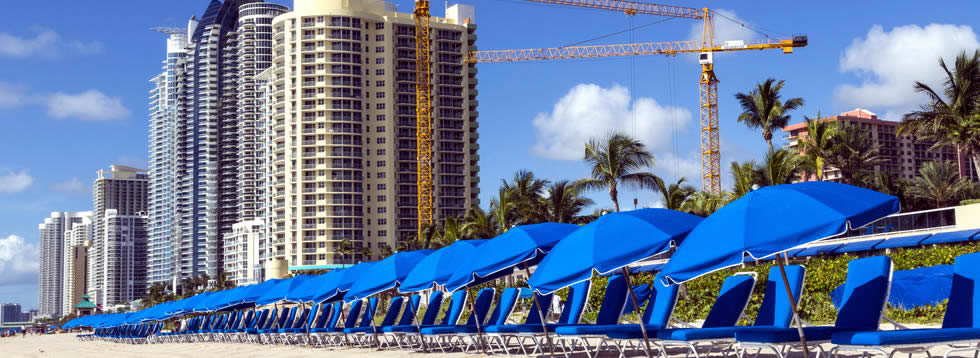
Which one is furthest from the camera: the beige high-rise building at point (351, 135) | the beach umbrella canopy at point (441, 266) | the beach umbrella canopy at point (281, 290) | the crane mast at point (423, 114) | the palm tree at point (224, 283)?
the palm tree at point (224, 283)

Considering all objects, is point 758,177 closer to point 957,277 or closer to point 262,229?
point 957,277

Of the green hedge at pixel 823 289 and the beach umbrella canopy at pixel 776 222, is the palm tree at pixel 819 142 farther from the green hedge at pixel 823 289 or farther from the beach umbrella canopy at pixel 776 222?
the beach umbrella canopy at pixel 776 222

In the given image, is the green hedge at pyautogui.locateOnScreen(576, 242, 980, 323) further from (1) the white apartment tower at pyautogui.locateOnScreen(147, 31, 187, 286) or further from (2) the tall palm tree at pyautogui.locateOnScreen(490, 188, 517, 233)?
(1) the white apartment tower at pyautogui.locateOnScreen(147, 31, 187, 286)

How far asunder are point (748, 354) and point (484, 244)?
336cm

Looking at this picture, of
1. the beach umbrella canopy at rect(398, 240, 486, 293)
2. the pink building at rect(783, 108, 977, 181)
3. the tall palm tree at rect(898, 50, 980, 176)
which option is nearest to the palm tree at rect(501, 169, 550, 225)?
the tall palm tree at rect(898, 50, 980, 176)

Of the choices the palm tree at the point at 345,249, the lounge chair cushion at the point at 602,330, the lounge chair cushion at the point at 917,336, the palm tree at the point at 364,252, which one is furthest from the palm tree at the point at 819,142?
the palm tree at the point at 345,249

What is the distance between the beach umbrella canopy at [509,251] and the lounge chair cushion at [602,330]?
3.26ft

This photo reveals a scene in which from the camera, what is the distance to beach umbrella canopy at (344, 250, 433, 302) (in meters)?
14.1

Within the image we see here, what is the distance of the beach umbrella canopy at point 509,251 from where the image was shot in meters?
10.8

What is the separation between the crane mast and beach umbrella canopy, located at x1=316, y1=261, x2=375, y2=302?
288 ft

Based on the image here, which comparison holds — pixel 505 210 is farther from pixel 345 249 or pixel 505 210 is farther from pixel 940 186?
pixel 345 249

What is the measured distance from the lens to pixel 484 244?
11.8 metres

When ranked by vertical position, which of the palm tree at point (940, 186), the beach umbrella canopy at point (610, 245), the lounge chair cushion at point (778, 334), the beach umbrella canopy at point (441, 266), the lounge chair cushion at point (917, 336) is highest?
the palm tree at point (940, 186)

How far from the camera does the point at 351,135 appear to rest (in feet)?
343
